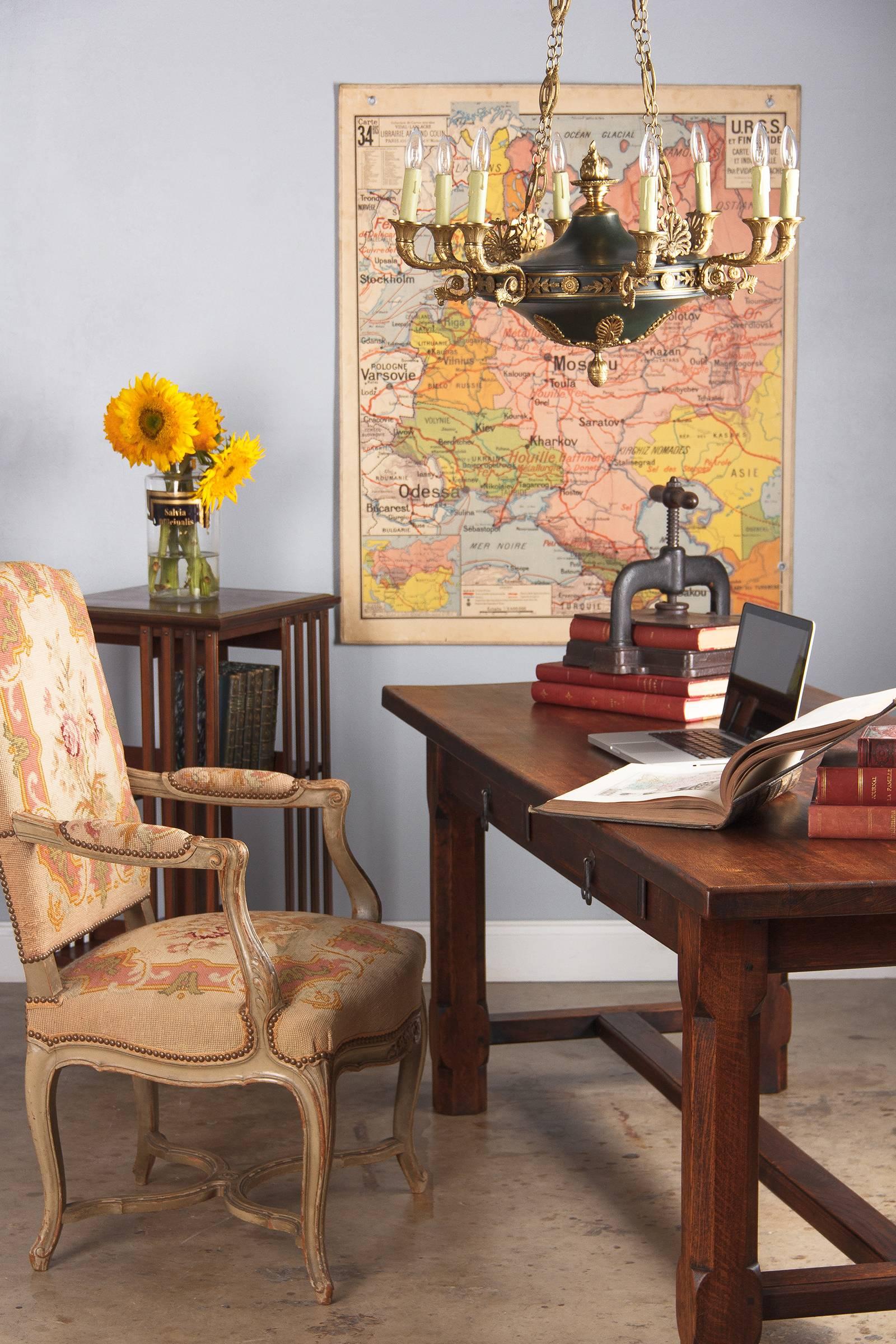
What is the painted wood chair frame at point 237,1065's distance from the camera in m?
2.10

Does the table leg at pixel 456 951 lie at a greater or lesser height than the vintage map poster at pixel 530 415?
lesser

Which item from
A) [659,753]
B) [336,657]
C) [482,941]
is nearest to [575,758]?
[659,753]

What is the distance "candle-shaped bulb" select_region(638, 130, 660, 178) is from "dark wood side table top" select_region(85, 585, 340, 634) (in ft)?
4.52

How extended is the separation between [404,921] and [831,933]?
89.3 inches

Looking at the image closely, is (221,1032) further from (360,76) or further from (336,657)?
(360,76)

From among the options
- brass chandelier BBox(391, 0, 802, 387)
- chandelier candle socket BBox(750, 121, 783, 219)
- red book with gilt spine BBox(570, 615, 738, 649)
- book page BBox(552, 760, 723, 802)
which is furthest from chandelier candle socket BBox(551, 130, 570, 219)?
book page BBox(552, 760, 723, 802)

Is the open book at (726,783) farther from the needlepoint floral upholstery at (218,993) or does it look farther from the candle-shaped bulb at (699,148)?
the candle-shaped bulb at (699,148)

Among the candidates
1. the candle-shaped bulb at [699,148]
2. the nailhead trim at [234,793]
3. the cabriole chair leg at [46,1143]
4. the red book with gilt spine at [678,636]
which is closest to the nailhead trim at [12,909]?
the cabriole chair leg at [46,1143]

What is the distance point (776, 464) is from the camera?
12.0 feet

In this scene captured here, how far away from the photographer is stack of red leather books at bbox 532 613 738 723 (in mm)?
2439

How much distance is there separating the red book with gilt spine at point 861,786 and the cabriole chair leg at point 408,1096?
1002mm

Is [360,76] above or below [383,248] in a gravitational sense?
above

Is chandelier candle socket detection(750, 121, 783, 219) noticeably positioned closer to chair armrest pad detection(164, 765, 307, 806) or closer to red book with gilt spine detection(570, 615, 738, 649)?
red book with gilt spine detection(570, 615, 738, 649)

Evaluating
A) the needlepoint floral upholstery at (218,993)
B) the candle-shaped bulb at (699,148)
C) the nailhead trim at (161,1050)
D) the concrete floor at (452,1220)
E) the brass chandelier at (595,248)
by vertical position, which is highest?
the candle-shaped bulb at (699,148)
